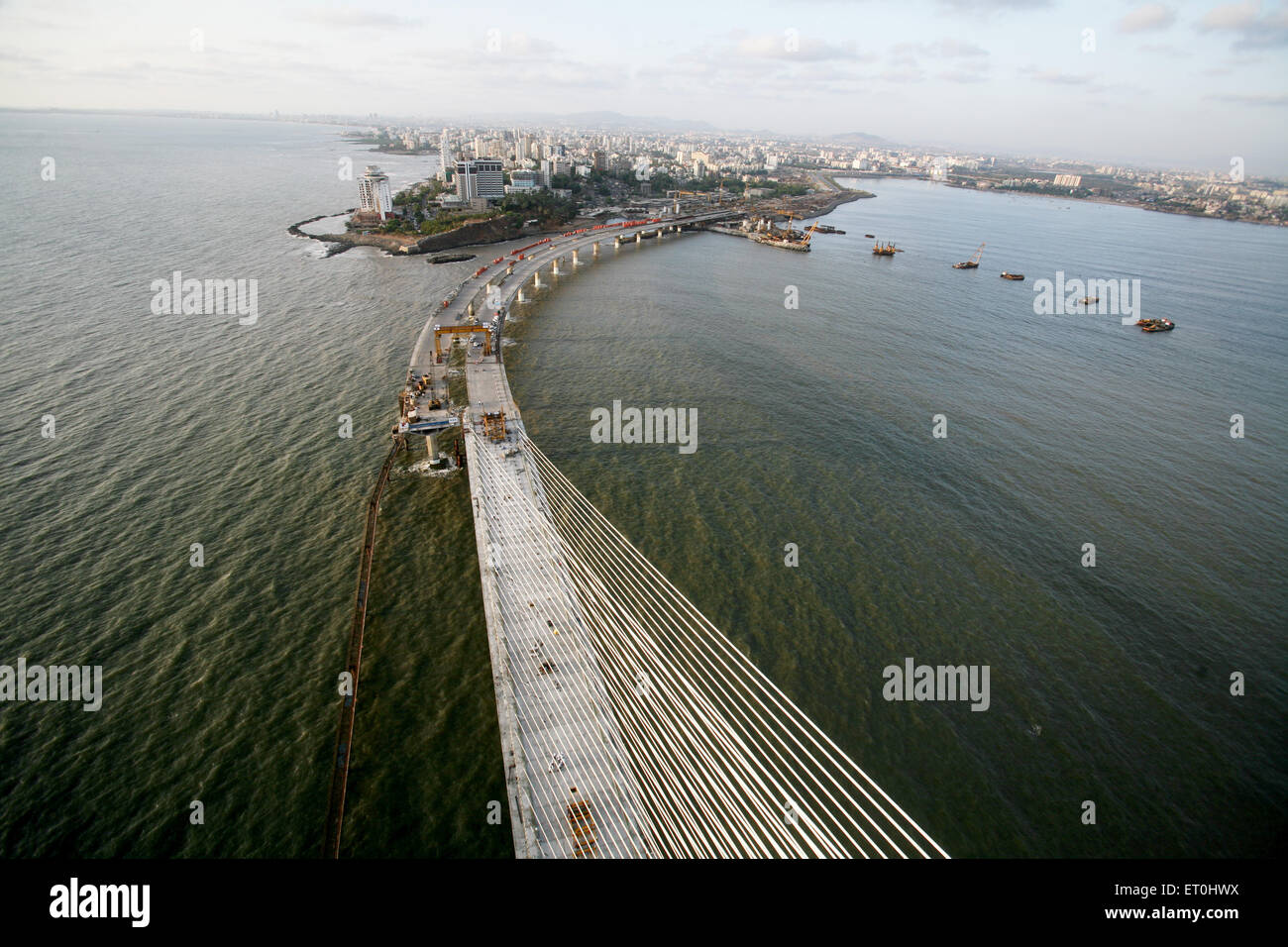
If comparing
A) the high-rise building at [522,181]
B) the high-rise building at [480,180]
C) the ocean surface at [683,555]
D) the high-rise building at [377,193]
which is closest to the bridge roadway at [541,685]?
the ocean surface at [683,555]

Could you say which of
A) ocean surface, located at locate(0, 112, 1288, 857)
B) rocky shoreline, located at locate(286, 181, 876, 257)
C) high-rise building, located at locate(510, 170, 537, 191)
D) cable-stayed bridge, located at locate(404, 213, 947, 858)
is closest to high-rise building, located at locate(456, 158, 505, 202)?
high-rise building, located at locate(510, 170, 537, 191)

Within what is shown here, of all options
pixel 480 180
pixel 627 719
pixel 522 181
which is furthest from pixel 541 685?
pixel 522 181

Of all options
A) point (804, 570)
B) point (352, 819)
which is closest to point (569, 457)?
point (804, 570)

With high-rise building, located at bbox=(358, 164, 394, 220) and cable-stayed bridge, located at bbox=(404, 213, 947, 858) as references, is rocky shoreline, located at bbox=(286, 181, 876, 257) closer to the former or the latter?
high-rise building, located at bbox=(358, 164, 394, 220)

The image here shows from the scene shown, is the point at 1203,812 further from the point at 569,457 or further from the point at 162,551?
the point at 162,551

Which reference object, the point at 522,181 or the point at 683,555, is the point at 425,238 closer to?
the point at 522,181

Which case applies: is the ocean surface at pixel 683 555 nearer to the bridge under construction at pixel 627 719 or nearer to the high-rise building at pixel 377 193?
the bridge under construction at pixel 627 719
